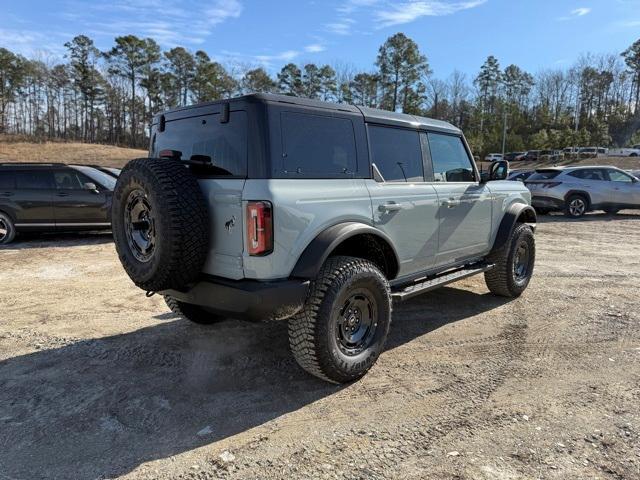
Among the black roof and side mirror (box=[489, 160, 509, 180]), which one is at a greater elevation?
the black roof

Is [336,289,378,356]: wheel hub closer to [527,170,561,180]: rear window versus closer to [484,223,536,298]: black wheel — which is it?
[484,223,536,298]: black wheel

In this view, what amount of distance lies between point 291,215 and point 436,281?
6.57 ft

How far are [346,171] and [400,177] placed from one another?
69 centimetres

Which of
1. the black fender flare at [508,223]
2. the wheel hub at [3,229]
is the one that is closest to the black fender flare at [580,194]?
the black fender flare at [508,223]

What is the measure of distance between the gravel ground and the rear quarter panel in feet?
3.33

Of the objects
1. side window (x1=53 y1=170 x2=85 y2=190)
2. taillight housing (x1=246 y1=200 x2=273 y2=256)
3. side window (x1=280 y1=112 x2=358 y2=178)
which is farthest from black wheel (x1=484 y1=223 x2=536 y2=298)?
side window (x1=53 y1=170 x2=85 y2=190)

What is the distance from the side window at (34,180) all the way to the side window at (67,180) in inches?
5.7

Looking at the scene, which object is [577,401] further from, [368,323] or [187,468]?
[187,468]

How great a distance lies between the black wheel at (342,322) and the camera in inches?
130

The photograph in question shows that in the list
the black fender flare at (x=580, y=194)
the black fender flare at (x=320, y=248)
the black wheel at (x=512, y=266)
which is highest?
the black fender flare at (x=580, y=194)

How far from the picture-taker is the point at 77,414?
3174mm

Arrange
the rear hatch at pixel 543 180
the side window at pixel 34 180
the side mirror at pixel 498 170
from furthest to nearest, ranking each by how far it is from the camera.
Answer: the rear hatch at pixel 543 180 → the side window at pixel 34 180 → the side mirror at pixel 498 170

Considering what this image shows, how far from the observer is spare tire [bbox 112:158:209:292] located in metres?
3.10

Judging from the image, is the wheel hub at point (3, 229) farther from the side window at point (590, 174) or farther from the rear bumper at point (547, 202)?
the side window at point (590, 174)
